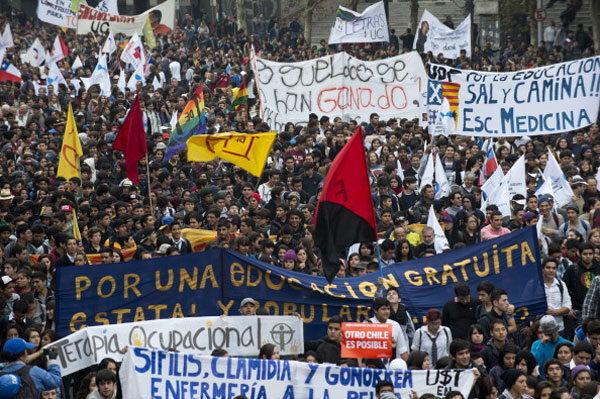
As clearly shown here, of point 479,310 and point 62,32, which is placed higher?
point 62,32

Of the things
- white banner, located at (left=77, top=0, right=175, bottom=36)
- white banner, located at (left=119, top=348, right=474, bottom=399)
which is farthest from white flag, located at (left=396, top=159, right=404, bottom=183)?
white banner, located at (left=77, top=0, right=175, bottom=36)

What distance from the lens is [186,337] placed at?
9.52 m

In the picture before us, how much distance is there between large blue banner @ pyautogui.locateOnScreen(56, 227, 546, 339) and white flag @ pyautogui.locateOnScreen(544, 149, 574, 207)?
367cm

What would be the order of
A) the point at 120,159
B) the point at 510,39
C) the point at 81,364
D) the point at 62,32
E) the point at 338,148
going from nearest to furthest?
the point at 81,364 → the point at 120,159 → the point at 338,148 → the point at 510,39 → the point at 62,32

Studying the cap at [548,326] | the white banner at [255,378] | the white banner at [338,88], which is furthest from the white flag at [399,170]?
the white banner at [255,378]

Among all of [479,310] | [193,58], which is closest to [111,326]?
[479,310]

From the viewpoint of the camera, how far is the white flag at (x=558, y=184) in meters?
14.5

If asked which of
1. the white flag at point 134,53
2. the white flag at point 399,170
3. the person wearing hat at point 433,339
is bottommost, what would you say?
the person wearing hat at point 433,339

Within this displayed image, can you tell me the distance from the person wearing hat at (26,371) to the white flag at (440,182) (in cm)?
753

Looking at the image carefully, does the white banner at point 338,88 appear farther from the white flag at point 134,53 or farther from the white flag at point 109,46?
the white flag at point 109,46

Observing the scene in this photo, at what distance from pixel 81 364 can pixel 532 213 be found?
5795 millimetres

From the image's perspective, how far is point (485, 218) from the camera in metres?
13.7

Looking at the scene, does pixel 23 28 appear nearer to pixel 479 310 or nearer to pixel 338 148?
pixel 338 148

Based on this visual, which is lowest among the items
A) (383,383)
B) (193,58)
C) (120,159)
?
(383,383)
